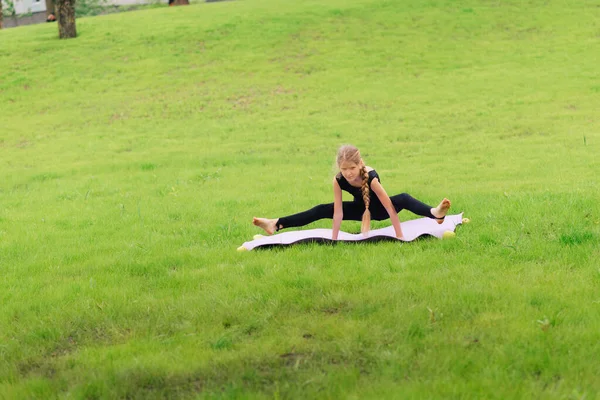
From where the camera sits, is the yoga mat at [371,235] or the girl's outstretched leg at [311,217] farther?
the girl's outstretched leg at [311,217]

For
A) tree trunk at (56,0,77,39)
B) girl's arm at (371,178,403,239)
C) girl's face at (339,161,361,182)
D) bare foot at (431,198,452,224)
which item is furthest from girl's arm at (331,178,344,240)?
tree trunk at (56,0,77,39)

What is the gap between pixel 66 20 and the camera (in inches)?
1426

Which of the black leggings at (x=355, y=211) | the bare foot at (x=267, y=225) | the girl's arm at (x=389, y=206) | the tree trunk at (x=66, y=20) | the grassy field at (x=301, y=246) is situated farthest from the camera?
the tree trunk at (x=66, y=20)

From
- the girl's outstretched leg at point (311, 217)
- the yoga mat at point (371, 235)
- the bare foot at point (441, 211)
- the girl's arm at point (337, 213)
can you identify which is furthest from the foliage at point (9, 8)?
the bare foot at point (441, 211)

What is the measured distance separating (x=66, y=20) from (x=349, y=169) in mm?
32889

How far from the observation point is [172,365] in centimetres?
451

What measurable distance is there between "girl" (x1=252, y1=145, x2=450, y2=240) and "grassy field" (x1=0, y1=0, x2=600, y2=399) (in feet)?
1.30

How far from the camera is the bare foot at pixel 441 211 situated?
24.3 feet

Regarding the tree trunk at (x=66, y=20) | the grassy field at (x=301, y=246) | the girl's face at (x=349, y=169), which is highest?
the tree trunk at (x=66, y=20)

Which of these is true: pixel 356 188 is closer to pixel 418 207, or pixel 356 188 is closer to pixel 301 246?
pixel 418 207

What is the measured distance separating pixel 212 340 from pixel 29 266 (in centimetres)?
357

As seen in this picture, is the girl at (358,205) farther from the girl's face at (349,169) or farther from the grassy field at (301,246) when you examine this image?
the grassy field at (301,246)

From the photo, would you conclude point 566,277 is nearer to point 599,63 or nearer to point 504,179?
point 504,179

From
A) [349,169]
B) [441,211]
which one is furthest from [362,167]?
[441,211]
